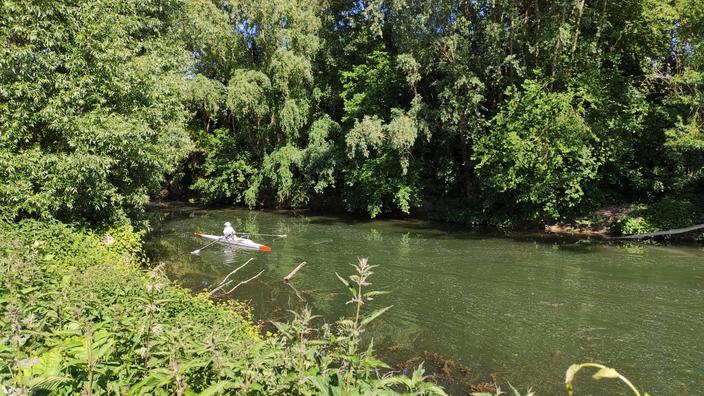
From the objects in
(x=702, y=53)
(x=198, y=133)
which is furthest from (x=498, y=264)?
(x=198, y=133)

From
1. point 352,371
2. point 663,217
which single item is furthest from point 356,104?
point 352,371

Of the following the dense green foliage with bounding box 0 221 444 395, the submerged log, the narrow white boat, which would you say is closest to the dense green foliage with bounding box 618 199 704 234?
the submerged log

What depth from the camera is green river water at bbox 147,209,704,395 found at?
8586mm

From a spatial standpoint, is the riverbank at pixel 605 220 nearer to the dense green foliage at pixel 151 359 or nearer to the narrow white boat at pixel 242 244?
the narrow white boat at pixel 242 244

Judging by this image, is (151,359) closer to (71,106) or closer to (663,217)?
(71,106)

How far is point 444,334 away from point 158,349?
7.72 meters

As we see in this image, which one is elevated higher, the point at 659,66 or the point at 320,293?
the point at 659,66

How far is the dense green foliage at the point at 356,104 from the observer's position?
10617 millimetres

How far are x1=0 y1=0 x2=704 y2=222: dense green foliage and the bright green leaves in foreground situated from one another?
86 millimetres

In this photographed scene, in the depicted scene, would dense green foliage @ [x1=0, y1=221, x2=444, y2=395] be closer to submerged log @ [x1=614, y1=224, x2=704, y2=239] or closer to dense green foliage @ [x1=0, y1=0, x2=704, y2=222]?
dense green foliage @ [x1=0, y1=0, x2=704, y2=222]

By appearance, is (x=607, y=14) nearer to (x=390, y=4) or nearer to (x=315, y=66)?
(x=390, y=4)

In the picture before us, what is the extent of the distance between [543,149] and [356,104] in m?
10.7

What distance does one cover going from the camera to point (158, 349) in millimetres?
3186


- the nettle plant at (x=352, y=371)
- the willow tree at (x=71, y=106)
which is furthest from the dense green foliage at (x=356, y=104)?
the nettle plant at (x=352, y=371)
